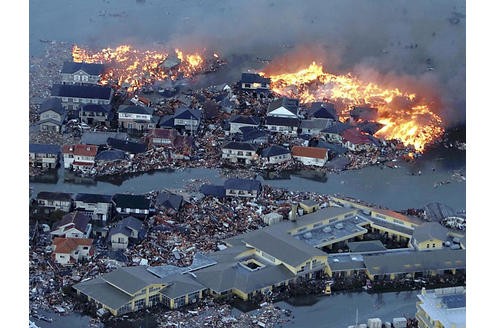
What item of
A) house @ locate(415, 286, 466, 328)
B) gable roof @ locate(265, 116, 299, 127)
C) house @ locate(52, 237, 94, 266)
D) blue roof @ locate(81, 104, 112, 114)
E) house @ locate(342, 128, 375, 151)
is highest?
blue roof @ locate(81, 104, 112, 114)

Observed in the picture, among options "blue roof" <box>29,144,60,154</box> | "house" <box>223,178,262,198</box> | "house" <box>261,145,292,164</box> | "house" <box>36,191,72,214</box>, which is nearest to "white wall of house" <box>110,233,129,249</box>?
"house" <box>36,191,72,214</box>

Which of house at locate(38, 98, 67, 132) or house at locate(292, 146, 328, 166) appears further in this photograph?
house at locate(38, 98, 67, 132)

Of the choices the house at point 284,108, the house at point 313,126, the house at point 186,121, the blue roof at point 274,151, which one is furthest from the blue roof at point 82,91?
the house at point 313,126

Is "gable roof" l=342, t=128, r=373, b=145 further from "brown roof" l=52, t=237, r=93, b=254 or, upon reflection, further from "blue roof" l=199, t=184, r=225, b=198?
"brown roof" l=52, t=237, r=93, b=254

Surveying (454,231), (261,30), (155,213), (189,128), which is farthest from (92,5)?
(454,231)

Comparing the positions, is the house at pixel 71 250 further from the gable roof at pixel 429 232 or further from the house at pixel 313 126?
the house at pixel 313 126
